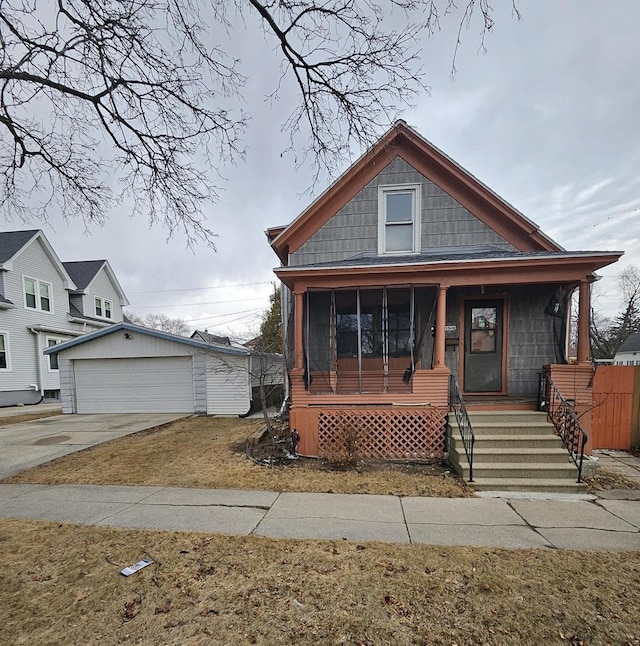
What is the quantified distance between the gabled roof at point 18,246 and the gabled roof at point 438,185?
1697 cm

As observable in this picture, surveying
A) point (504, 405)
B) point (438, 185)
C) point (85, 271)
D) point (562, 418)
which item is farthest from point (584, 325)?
point (85, 271)

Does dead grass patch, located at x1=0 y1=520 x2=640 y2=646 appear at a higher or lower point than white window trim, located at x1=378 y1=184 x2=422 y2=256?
lower

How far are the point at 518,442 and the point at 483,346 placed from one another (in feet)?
8.41

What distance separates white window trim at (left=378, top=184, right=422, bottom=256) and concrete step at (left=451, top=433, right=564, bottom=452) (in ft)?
14.5

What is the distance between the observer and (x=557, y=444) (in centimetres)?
555

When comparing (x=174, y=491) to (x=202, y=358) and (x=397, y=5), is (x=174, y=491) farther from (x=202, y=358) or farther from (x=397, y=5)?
(x=202, y=358)

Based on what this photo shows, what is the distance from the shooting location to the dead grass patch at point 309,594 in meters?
2.25

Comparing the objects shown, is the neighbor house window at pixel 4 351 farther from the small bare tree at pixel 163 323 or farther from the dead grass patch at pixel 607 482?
the small bare tree at pixel 163 323

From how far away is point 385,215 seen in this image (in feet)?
27.2

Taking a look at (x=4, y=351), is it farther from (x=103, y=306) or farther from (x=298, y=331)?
(x=298, y=331)

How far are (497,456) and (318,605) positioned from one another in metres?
4.04

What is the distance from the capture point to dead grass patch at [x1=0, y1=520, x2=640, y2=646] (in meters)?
2.25

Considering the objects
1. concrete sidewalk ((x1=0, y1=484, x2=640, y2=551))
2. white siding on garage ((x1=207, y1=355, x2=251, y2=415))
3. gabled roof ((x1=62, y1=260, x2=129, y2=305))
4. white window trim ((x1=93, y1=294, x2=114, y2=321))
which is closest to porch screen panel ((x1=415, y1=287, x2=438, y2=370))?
concrete sidewalk ((x1=0, y1=484, x2=640, y2=551))

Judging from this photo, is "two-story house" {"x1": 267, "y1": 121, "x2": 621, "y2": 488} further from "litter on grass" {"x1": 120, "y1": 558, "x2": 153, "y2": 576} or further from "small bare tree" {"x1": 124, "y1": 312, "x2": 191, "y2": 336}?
"small bare tree" {"x1": 124, "y1": 312, "x2": 191, "y2": 336}
